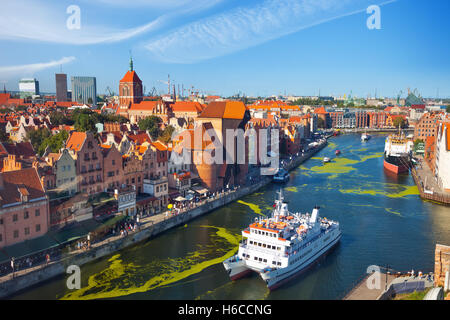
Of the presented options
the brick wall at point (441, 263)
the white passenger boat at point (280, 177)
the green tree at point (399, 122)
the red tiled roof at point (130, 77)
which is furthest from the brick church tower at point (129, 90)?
the green tree at point (399, 122)

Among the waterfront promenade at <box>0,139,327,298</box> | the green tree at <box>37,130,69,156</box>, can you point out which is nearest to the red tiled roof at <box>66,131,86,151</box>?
the waterfront promenade at <box>0,139,327,298</box>

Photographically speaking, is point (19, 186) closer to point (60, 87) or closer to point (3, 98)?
point (3, 98)

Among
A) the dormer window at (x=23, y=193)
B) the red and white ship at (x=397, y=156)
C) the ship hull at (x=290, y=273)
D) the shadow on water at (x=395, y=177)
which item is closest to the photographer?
the ship hull at (x=290, y=273)

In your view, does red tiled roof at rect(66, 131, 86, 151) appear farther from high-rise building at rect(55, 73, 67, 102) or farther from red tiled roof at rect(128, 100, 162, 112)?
high-rise building at rect(55, 73, 67, 102)

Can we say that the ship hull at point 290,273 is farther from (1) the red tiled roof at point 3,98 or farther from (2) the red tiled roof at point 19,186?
(1) the red tiled roof at point 3,98

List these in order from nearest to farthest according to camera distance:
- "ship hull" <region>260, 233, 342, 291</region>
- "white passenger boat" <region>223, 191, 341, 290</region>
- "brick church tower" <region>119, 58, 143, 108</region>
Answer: "ship hull" <region>260, 233, 342, 291</region>
"white passenger boat" <region>223, 191, 341, 290</region>
"brick church tower" <region>119, 58, 143, 108</region>

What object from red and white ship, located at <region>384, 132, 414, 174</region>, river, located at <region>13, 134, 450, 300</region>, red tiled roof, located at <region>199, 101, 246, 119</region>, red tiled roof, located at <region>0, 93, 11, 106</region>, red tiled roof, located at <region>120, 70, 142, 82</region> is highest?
red tiled roof, located at <region>120, 70, 142, 82</region>
